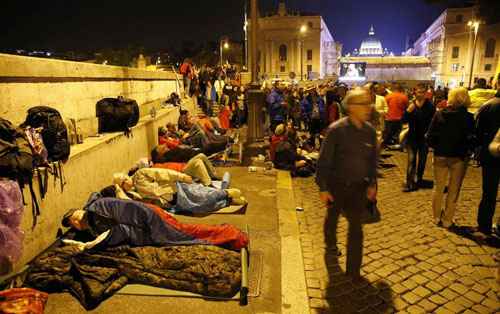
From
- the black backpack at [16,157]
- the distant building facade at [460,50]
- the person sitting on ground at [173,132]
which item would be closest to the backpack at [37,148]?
the black backpack at [16,157]

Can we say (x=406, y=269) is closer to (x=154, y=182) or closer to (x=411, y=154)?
(x=411, y=154)

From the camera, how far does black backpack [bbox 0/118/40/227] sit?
3803mm

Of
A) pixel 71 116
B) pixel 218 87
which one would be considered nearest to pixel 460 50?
Result: pixel 218 87

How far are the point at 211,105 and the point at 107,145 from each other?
11.4 meters

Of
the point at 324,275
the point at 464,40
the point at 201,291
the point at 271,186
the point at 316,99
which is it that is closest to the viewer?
the point at 201,291

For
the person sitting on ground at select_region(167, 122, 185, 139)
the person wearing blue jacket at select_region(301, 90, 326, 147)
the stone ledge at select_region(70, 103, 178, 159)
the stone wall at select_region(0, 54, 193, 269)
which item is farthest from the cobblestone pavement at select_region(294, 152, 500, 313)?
the person wearing blue jacket at select_region(301, 90, 326, 147)

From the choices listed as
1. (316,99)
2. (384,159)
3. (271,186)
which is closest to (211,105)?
(316,99)

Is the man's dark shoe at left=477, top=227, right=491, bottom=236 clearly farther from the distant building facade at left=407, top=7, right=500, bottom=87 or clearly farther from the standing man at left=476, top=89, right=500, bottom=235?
the distant building facade at left=407, top=7, right=500, bottom=87

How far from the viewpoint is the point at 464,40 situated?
77.0 metres

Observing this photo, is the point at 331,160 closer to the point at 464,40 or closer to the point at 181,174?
the point at 181,174

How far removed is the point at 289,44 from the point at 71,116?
79.9 m

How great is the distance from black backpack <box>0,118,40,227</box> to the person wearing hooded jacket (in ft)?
17.4

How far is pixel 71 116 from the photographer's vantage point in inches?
259

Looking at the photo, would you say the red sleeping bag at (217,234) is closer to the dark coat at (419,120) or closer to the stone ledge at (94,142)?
the stone ledge at (94,142)
